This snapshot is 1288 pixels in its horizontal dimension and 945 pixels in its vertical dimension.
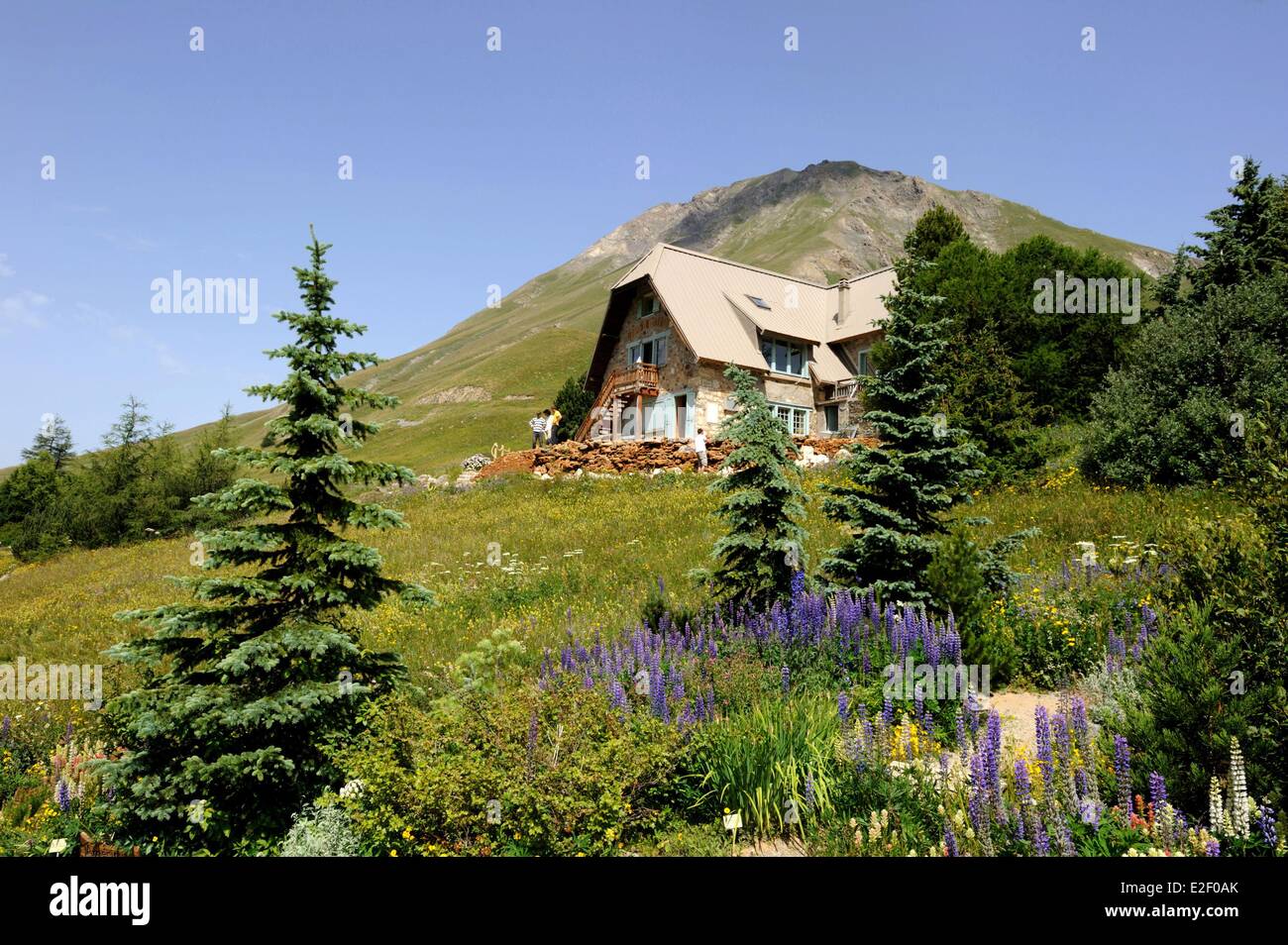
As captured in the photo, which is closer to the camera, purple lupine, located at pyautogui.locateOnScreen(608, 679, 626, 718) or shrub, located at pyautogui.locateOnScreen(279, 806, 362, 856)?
shrub, located at pyautogui.locateOnScreen(279, 806, 362, 856)

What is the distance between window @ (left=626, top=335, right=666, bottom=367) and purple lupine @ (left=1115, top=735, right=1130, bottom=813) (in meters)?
32.6

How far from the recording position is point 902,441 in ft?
30.4

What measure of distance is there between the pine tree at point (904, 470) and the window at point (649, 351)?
26902 millimetres

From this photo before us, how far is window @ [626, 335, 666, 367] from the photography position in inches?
1426

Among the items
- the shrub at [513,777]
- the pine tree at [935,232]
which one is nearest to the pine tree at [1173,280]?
the pine tree at [935,232]

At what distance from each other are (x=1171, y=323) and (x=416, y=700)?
21.1m

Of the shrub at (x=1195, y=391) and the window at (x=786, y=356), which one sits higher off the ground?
the window at (x=786, y=356)

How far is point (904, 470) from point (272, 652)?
293 inches

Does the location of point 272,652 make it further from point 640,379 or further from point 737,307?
point 737,307

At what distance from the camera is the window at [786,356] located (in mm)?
37000

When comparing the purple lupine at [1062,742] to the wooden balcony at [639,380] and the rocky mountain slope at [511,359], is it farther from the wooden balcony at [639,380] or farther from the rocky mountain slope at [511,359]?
the wooden balcony at [639,380]

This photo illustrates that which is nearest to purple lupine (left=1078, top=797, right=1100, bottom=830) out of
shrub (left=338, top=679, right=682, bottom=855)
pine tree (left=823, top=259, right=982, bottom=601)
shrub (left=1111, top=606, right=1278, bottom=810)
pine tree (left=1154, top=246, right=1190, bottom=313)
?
shrub (left=1111, top=606, right=1278, bottom=810)

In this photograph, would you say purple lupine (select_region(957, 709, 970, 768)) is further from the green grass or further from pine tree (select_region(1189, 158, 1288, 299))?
pine tree (select_region(1189, 158, 1288, 299))
